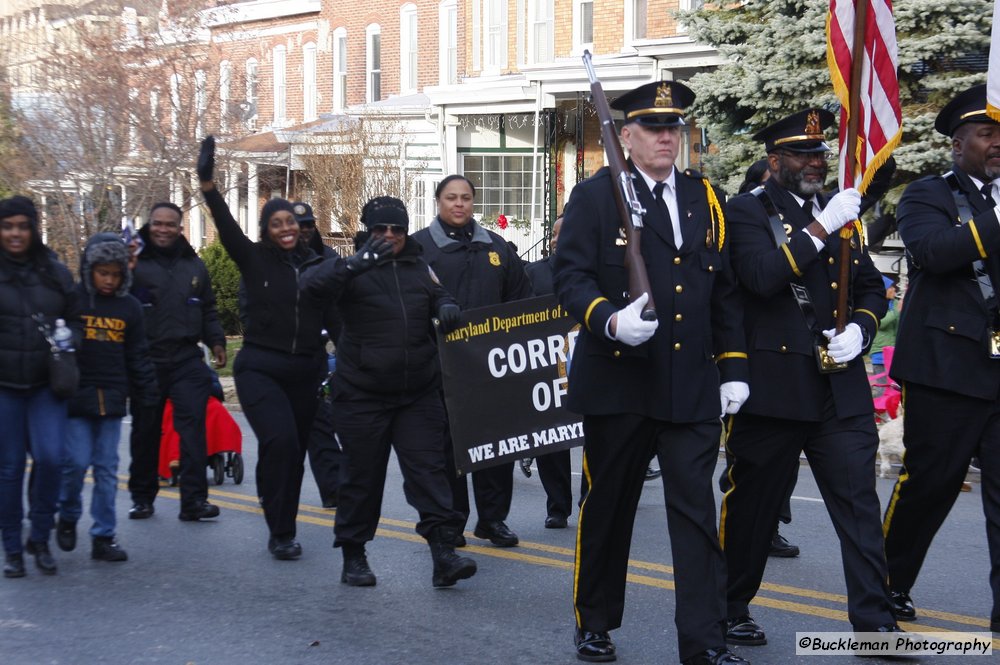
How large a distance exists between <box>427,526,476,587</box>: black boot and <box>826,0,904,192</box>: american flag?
2.70m

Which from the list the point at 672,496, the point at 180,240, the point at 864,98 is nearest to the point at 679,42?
the point at 180,240

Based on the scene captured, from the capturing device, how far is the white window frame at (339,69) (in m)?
36.6

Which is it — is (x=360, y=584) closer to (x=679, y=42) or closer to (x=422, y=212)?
(x=679, y=42)

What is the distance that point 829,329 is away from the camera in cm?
612

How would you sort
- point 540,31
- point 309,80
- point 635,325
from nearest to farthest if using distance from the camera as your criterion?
point 635,325
point 540,31
point 309,80

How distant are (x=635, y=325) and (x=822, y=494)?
1.32 metres

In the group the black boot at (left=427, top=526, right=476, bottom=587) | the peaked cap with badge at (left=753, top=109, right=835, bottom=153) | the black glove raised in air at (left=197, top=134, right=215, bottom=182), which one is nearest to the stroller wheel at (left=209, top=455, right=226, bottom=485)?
the black glove raised in air at (left=197, top=134, right=215, bottom=182)

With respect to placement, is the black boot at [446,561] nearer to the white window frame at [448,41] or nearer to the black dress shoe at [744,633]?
the black dress shoe at [744,633]

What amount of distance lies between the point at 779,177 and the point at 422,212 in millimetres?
26130

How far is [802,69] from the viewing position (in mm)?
17422

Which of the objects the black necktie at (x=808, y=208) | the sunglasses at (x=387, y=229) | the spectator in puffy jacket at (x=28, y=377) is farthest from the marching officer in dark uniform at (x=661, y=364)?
the spectator in puffy jacket at (x=28, y=377)

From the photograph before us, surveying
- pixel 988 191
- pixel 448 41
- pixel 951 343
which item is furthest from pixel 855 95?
pixel 448 41

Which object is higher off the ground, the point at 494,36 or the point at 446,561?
the point at 494,36

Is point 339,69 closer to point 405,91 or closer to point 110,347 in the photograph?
point 405,91
